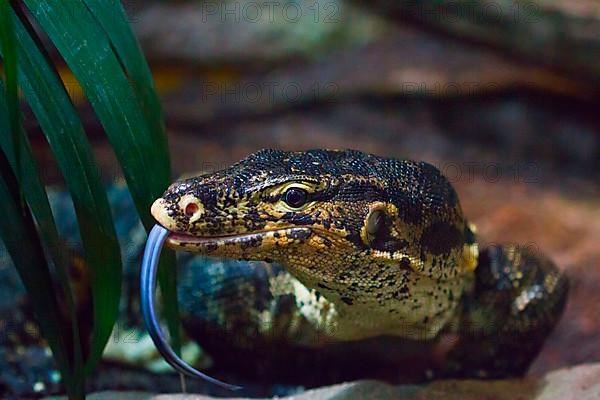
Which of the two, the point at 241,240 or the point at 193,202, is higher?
the point at 193,202

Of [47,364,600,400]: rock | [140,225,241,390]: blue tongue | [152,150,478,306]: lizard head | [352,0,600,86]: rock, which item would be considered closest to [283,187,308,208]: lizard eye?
[152,150,478,306]: lizard head

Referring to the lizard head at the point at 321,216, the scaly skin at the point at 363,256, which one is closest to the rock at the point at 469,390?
the scaly skin at the point at 363,256

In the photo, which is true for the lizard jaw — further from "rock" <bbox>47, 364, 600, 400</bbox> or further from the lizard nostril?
"rock" <bbox>47, 364, 600, 400</bbox>

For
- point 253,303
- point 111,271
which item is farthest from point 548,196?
point 111,271

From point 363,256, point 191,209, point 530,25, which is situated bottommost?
point 363,256

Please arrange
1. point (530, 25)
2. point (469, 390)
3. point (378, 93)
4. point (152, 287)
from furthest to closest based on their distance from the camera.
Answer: point (378, 93) < point (530, 25) < point (469, 390) < point (152, 287)

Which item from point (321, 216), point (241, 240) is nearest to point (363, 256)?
point (321, 216)

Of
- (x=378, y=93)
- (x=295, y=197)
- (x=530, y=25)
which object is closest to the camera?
(x=295, y=197)

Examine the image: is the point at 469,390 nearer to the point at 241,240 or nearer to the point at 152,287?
the point at 241,240
